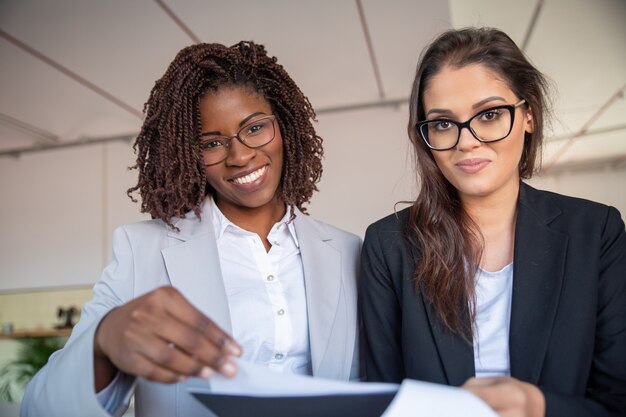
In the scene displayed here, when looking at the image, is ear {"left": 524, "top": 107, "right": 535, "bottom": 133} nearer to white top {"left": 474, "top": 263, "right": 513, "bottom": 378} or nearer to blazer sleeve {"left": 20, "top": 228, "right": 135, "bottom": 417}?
white top {"left": 474, "top": 263, "right": 513, "bottom": 378}

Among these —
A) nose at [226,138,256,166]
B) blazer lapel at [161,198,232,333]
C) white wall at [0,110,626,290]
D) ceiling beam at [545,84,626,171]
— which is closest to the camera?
blazer lapel at [161,198,232,333]

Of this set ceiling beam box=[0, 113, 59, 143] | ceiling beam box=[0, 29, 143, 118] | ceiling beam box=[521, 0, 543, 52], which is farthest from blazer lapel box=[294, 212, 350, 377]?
ceiling beam box=[0, 113, 59, 143]

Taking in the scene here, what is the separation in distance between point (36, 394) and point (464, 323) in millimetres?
1010

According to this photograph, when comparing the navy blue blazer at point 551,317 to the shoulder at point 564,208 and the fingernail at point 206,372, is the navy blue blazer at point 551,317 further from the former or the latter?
the fingernail at point 206,372

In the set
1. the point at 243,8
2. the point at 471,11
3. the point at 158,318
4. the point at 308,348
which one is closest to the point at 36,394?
the point at 158,318

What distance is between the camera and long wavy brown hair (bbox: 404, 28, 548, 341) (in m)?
1.55

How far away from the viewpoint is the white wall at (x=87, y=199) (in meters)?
6.39

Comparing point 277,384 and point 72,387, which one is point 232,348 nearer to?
point 277,384

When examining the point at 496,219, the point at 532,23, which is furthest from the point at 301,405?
the point at 532,23

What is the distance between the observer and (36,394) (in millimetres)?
1174

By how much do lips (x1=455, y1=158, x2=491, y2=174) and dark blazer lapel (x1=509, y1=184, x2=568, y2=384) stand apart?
20 centimetres

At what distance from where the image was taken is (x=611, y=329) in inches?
55.5

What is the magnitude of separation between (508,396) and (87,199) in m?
6.98

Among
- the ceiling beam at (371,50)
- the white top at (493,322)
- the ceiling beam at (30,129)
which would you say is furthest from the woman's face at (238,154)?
the ceiling beam at (30,129)
